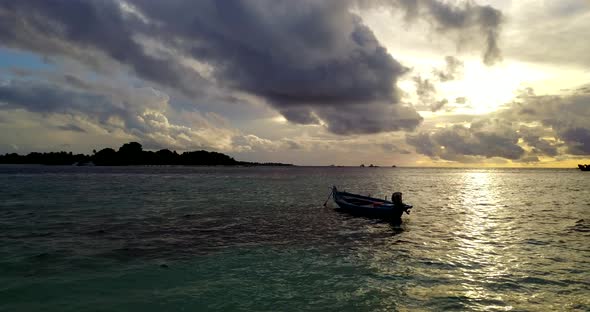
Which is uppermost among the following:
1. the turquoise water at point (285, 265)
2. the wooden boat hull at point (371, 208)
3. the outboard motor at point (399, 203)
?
the outboard motor at point (399, 203)

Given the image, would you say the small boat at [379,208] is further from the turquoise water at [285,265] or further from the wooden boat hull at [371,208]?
the turquoise water at [285,265]

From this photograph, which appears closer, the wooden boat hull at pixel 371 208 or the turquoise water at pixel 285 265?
the turquoise water at pixel 285 265

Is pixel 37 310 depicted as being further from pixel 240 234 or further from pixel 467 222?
pixel 467 222

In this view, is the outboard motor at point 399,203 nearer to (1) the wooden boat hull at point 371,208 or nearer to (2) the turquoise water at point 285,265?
(1) the wooden boat hull at point 371,208

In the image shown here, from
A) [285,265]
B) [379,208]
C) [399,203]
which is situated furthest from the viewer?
[379,208]

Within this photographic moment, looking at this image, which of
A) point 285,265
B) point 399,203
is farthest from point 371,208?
point 285,265

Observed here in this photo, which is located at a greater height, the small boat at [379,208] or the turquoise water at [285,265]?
the small boat at [379,208]

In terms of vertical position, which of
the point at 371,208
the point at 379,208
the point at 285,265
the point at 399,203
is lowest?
the point at 285,265

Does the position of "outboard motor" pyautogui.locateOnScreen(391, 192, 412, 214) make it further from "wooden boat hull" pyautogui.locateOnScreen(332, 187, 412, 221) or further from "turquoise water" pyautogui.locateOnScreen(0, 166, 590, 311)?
"turquoise water" pyautogui.locateOnScreen(0, 166, 590, 311)

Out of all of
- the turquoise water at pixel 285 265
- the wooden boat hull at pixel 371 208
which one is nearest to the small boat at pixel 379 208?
the wooden boat hull at pixel 371 208

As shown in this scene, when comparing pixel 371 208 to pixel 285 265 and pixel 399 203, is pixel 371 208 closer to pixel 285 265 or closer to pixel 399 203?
pixel 399 203

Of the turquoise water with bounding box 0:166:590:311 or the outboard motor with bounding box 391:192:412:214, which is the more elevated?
the outboard motor with bounding box 391:192:412:214

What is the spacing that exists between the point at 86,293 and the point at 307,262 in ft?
35.3

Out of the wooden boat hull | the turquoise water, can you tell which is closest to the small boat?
the wooden boat hull
